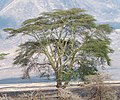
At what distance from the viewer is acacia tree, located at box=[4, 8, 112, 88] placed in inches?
1847

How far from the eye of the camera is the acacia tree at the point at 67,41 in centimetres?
4691

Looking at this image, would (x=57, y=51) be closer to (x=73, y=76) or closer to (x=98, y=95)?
(x=73, y=76)

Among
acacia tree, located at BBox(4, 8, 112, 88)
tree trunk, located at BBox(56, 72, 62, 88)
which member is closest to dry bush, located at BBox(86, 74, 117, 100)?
acacia tree, located at BBox(4, 8, 112, 88)

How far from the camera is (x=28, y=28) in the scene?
4712cm

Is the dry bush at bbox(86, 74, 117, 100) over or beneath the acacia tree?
beneath

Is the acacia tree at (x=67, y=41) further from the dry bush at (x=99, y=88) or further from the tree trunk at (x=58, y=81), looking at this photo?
the dry bush at (x=99, y=88)

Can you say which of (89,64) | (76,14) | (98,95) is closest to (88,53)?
(89,64)

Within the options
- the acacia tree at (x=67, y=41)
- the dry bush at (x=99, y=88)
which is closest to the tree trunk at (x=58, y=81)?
the acacia tree at (x=67, y=41)

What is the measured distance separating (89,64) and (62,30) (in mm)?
4841

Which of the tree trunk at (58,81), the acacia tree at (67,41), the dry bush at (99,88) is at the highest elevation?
the acacia tree at (67,41)

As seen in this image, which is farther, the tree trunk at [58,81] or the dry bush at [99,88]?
the tree trunk at [58,81]

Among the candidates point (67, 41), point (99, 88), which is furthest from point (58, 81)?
point (99, 88)

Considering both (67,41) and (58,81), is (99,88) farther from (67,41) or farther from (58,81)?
(67,41)

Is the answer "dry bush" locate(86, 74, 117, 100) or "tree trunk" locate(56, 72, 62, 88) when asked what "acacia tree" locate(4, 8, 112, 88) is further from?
"dry bush" locate(86, 74, 117, 100)
